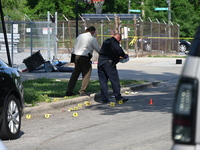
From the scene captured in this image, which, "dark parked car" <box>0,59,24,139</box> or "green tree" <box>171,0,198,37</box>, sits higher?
"green tree" <box>171,0,198,37</box>

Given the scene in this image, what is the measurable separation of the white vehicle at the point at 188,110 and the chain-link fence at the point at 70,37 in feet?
70.6

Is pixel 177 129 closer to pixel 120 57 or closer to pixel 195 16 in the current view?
pixel 120 57

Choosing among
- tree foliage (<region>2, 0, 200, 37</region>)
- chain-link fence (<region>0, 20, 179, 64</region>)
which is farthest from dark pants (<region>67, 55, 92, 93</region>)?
tree foliage (<region>2, 0, 200, 37</region>)

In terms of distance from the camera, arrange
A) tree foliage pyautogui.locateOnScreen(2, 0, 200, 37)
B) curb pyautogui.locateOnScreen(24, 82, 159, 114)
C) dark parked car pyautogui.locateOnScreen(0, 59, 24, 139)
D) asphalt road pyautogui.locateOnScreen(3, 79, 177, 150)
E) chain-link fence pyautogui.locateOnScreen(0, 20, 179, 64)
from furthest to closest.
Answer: tree foliage pyautogui.locateOnScreen(2, 0, 200, 37), chain-link fence pyautogui.locateOnScreen(0, 20, 179, 64), curb pyautogui.locateOnScreen(24, 82, 159, 114), dark parked car pyautogui.locateOnScreen(0, 59, 24, 139), asphalt road pyautogui.locateOnScreen(3, 79, 177, 150)

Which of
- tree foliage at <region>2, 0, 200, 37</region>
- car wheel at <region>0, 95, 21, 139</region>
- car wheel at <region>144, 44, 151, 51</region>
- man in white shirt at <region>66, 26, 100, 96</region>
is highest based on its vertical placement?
tree foliage at <region>2, 0, 200, 37</region>

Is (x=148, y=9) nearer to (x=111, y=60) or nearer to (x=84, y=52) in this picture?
(x=84, y=52)

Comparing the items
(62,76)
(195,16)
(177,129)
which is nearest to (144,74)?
(62,76)

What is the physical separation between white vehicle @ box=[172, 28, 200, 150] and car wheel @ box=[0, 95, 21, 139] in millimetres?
4848

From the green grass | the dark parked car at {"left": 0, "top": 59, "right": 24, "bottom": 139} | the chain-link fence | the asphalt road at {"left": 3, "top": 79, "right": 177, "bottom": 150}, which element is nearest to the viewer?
the asphalt road at {"left": 3, "top": 79, "right": 177, "bottom": 150}

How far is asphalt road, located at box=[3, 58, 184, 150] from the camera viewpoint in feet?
26.6

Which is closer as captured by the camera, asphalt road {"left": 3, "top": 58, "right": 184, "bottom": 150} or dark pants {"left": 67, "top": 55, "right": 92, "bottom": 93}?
asphalt road {"left": 3, "top": 58, "right": 184, "bottom": 150}

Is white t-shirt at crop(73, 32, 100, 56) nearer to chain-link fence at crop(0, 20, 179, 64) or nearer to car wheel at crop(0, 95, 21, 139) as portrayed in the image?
car wheel at crop(0, 95, 21, 139)

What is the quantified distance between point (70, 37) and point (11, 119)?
23.2 m

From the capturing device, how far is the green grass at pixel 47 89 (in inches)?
515
